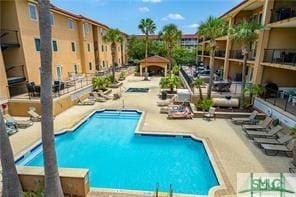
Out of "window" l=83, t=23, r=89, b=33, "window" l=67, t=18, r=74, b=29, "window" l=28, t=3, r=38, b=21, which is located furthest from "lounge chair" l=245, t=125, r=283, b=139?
"window" l=83, t=23, r=89, b=33

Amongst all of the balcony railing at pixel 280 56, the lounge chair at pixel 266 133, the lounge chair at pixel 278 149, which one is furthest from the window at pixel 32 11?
the lounge chair at pixel 278 149

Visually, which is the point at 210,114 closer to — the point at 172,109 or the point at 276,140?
the point at 172,109

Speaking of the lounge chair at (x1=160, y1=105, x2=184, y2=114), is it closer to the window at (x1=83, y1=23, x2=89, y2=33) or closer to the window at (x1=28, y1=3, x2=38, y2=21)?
→ the window at (x1=28, y1=3, x2=38, y2=21)

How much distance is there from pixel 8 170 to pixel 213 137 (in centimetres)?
1153

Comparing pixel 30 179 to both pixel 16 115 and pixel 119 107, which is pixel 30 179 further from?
pixel 119 107

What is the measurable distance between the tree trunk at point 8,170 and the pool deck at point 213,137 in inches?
106

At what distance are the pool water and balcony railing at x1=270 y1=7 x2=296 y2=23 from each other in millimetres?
13033

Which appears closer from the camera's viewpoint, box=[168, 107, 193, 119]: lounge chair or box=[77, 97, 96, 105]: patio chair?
box=[168, 107, 193, 119]: lounge chair

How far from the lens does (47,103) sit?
5.79 meters

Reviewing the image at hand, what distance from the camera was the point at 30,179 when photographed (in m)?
8.22

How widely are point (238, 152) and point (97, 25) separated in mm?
34916

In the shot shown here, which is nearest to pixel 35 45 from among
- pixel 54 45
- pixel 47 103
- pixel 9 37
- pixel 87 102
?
pixel 9 37

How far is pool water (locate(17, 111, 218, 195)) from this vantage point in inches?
402

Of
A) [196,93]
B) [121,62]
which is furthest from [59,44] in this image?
[121,62]
